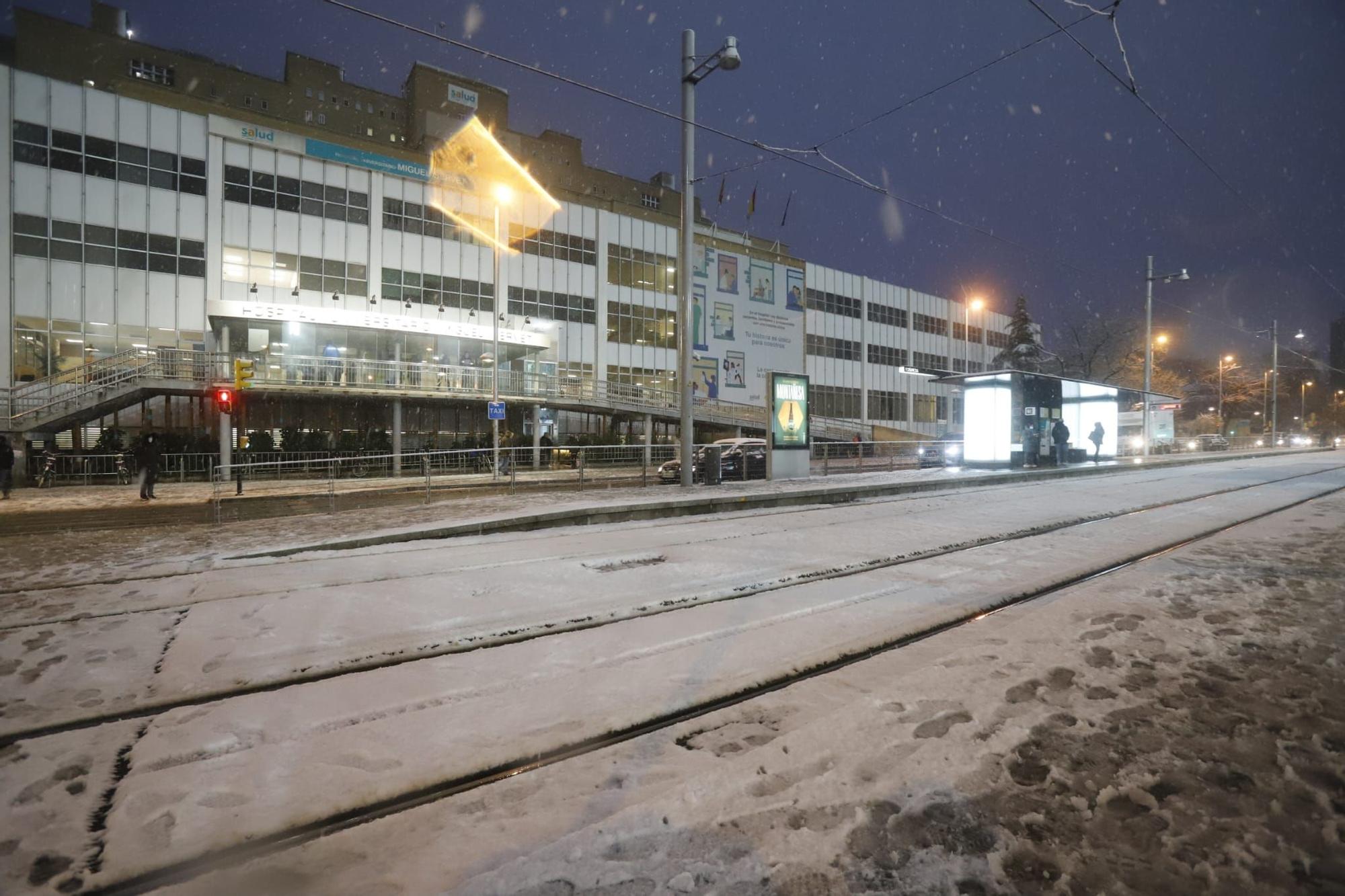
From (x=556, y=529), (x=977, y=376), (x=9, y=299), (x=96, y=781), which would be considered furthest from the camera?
(x=9, y=299)

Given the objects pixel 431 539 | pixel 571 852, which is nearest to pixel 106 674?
pixel 571 852

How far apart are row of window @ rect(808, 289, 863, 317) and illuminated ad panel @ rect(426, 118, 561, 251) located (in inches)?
940

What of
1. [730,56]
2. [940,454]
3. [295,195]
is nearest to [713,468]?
[730,56]

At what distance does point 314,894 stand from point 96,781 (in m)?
1.54

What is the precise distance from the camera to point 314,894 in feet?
6.56

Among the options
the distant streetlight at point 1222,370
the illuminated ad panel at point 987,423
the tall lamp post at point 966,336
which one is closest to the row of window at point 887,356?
the tall lamp post at point 966,336

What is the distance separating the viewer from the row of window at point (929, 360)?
61375mm

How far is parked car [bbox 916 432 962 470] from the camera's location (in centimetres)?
2886

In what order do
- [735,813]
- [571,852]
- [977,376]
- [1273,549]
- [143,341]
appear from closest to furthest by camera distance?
[571,852]
[735,813]
[1273,549]
[977,376]
[143,341]

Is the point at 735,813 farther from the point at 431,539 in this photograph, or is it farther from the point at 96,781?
the point at 431,539

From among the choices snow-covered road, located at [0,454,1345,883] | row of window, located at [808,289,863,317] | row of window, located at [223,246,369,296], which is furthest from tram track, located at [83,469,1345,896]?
row of window, located at [808,289,863,317]

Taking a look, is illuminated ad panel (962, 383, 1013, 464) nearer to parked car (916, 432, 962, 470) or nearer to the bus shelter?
the bus shelter

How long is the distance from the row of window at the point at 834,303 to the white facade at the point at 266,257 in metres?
12.6

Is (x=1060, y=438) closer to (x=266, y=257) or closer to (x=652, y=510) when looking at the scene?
(x=652, y=510)
